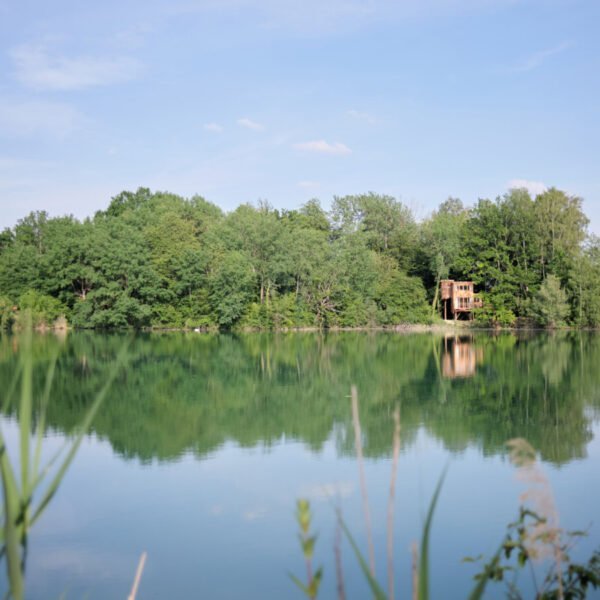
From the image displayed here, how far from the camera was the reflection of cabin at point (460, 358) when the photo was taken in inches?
877

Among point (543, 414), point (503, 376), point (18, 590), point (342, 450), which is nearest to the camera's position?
point (18, 590)

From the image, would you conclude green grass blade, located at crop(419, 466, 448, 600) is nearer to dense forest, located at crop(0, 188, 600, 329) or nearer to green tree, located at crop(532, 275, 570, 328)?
dense forest, located at crop(0, 188, 600, 329)

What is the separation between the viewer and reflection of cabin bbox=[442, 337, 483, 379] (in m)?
22.3

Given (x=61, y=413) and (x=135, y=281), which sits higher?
(x=135, y=281)

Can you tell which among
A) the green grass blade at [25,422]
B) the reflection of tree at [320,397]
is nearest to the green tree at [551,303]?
the reflection of tree at [320,397]

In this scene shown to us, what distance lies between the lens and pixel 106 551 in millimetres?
7289

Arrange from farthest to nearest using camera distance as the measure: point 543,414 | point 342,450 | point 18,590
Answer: point 543,414 < point 342,450 < point 18,590

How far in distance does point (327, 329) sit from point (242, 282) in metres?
6.98

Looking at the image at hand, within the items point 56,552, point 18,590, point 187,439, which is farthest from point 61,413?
point 18,590

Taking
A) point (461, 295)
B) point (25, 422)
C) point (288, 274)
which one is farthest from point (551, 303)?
point (25, 422)

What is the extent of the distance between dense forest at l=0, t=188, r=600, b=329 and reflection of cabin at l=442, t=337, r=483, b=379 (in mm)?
11700

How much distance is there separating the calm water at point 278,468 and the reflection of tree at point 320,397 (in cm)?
7

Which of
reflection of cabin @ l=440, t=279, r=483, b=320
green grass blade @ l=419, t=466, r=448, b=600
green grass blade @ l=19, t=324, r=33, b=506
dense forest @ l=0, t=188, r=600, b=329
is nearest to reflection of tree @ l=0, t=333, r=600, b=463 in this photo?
green grass blade @ l=19, t=324, r=33, b=506

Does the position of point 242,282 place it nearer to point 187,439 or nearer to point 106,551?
point 187,439
